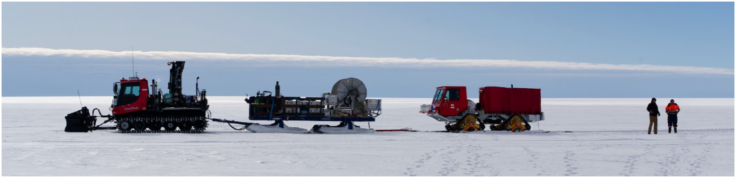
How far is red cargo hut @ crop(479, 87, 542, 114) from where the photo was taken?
26.0m

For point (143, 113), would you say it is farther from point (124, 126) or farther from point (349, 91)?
point (349, 91)

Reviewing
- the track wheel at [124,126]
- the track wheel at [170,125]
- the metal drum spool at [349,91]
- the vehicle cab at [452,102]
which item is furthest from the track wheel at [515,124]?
the track wheel at [124,126]

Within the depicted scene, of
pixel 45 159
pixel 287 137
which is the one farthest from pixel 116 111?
pixel 45 159

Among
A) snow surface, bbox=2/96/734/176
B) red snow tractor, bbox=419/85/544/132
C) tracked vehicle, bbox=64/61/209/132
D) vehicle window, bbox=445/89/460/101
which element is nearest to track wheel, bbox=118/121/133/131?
tracked vehicle, bbox=64/61/209/132

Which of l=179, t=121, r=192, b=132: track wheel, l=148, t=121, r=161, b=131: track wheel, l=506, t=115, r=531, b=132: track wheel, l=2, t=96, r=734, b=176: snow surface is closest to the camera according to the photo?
l=2, t=96, r=734, b=176: snow surface

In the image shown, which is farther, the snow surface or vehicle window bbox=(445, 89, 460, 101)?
vehicle window bbox=(445, 89, 460, 101)

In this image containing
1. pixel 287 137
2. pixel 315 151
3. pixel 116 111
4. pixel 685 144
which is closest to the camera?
pixel 315 151

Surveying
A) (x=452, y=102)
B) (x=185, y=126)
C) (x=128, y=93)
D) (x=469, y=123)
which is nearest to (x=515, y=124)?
(x=469, y=123)

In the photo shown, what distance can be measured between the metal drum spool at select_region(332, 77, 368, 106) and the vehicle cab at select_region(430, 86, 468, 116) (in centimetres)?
297

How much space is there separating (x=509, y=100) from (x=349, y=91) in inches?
243

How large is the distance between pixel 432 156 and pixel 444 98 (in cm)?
1026

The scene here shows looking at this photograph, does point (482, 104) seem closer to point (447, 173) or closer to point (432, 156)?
point (432, 156)

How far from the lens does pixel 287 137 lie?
70.9 feet

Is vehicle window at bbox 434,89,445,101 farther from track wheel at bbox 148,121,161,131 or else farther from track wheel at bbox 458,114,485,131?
track wheel at bbox 148,121,161,131
